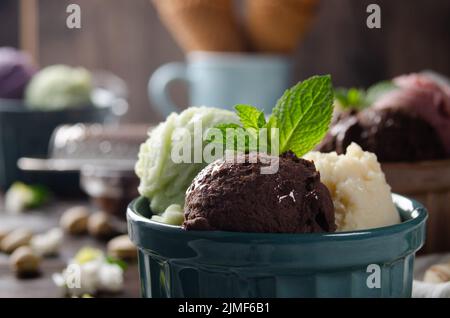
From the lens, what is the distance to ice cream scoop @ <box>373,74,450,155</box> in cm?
103

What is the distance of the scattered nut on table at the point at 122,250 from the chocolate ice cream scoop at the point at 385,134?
0.97 ft

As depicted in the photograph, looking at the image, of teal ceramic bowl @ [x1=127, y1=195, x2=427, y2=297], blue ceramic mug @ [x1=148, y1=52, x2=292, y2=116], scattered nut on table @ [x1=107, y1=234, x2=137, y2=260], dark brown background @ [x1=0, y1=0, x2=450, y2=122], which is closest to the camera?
teal ceramic bowl @ [x1=127, y1=195, x2=427, y2=297]

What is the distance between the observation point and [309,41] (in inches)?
87.5

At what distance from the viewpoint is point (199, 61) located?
6.12 ft

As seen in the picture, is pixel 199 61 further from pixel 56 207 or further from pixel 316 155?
pixel 316 155

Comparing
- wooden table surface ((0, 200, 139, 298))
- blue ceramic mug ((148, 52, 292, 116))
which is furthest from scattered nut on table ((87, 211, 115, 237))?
blue ceramic mug ((148, 52, 292, 116))

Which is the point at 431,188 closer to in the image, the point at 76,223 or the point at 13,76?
the point at 76,223

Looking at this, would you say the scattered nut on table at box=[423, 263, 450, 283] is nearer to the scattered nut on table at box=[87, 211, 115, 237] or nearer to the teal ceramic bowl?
the teal ceramic bowl

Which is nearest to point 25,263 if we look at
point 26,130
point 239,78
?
point 26,130

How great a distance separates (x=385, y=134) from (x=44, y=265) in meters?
0.47

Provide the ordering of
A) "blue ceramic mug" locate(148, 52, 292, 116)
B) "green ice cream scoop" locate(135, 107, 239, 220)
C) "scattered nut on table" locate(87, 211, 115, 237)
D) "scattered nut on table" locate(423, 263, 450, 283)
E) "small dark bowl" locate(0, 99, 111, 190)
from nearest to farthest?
"green ice cream scoop" locate(135, 107, 239, 220), "scattered nut on table" locate(423, 263, 450, 283), "scattered nut on table" locate(87, 211, 115, 237), "small dark bowl" locate(0, 99, 111, 190), "blue ceramic mug" locate(148, 52, 292, 116)

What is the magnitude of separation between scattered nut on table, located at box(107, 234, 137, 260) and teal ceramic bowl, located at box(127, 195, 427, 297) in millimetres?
411

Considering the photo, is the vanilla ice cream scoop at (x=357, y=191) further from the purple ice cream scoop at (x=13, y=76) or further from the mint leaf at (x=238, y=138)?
the purple ice cream scoop at (x=13, y=76)

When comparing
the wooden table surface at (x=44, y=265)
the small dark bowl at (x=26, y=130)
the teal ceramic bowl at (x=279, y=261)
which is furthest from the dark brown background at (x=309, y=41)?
the teal ceramic bowl at (x=279, y=261)
